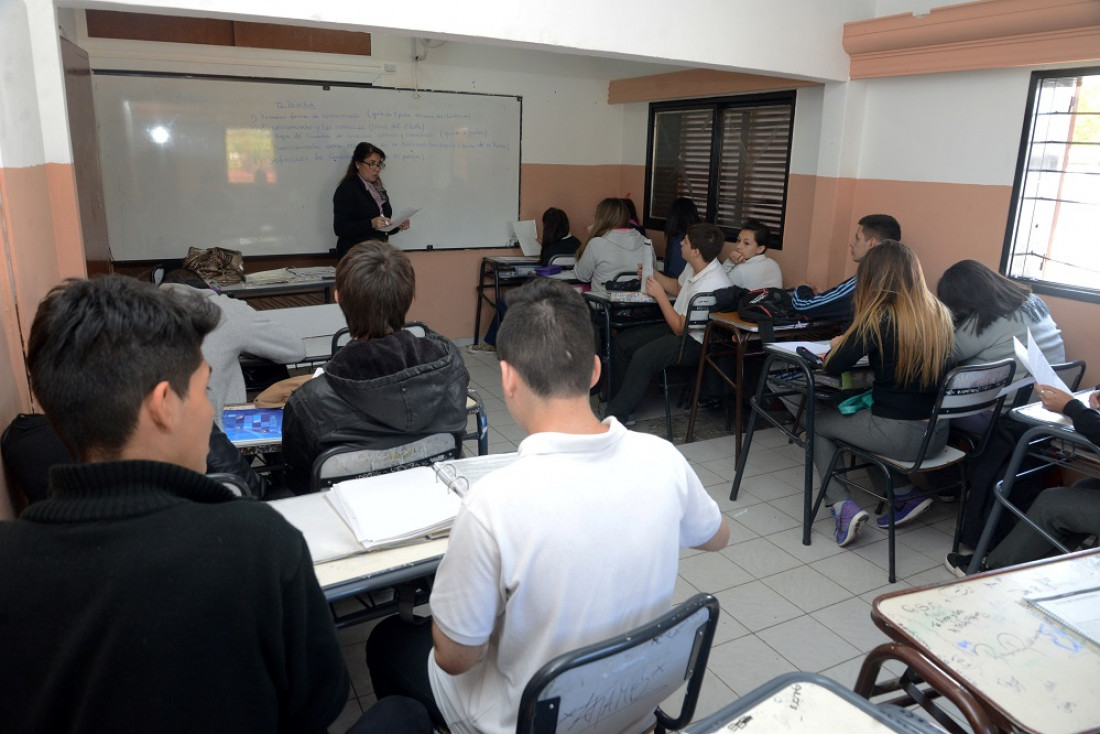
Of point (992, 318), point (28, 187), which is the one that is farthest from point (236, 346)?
point (992, 318)

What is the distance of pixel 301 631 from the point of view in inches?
37.7

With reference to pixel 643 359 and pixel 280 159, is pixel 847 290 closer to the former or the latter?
pixel 643 359

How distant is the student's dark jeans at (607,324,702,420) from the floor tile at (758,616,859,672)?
1.93m

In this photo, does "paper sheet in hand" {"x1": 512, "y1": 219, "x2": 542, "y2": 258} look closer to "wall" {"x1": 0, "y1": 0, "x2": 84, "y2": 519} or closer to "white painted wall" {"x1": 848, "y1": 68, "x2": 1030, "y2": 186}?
"white painted wall" {"x1": 848, "y1": 68, "x2": 1030, "y2": 186}

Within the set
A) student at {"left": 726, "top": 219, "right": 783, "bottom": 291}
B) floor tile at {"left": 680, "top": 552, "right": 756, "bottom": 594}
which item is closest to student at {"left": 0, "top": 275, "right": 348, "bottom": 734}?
floor tile at {"left": 680, "top": 552, "right": 756, "bottom": 594}

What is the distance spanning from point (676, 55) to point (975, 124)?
154cm

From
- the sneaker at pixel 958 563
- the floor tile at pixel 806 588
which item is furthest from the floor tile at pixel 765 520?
the sneaker at pixel 958 563

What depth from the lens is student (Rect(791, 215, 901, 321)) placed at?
3.75 m

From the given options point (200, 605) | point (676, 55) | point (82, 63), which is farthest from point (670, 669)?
point (82, 63)

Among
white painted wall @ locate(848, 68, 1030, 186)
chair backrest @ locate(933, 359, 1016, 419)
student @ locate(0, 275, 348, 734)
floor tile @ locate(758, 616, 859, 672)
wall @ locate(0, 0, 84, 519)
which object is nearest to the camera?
student @ locate(0, 275, 348, 734)

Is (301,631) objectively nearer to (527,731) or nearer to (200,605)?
(200,605)

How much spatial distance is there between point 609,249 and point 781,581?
2.81m

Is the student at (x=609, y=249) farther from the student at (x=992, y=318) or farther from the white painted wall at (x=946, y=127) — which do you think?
the student at (x=992, y=318)

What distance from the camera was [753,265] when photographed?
14.6 ft
